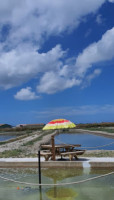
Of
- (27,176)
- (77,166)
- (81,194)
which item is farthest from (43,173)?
(81,194)

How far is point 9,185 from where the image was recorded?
849 centimetres

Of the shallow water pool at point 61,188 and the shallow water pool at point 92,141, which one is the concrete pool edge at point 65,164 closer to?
the shallow water pool at point 61,188

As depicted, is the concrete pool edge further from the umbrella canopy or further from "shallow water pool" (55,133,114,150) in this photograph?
"shallow water pool" (55,133,114,150)

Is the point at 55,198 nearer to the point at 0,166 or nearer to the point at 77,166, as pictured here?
the point at 77,166

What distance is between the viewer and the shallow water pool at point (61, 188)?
7.16 m

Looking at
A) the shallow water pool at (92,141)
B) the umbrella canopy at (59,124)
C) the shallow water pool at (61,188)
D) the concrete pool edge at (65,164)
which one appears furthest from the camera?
the shallow water pool at (92,141)

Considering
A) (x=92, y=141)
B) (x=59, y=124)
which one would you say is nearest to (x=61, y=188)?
(x=59, y=124)

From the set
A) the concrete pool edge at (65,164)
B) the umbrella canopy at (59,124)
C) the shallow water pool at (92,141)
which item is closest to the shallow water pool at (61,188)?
the concrete pool edge at (65,164)

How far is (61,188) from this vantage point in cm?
789

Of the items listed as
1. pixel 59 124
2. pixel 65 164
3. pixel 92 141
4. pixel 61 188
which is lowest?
pixel 61 188

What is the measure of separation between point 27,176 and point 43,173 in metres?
0.71

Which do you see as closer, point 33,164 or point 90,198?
point 90,198

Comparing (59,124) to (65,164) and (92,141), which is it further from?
(92,141)

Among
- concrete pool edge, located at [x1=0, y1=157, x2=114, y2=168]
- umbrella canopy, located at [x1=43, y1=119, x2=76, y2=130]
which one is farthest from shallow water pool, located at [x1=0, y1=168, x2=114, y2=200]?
umbrella canopy, located at [x1=43, y1=119, x2=76, y2=130]
